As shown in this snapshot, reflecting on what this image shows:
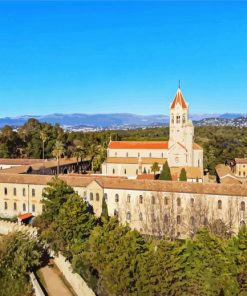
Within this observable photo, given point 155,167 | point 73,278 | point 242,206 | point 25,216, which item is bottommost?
point 73,278

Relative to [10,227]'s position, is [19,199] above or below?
above

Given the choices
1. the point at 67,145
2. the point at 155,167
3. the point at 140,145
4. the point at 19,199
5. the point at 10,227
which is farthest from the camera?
the point at 67,145

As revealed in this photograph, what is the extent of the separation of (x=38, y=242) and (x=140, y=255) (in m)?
13.1

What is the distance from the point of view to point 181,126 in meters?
68.8

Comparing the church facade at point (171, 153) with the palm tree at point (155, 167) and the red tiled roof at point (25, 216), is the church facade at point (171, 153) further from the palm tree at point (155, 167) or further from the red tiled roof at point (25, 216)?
the red tiled roof at point (25, 216)

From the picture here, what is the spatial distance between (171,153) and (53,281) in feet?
133

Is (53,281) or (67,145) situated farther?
(67,145)

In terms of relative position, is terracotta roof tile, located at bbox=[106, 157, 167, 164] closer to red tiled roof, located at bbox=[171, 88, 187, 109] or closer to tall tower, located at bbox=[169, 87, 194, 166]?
tall tower, located at bbox=[169, 87, 194, 166]

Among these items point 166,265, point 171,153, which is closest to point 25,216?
point 166,265

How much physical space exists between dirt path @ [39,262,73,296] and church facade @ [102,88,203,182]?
102 ft

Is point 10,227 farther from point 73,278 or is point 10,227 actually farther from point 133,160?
point 133,160

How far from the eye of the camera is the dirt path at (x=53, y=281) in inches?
1151

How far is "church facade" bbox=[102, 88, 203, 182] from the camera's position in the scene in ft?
222

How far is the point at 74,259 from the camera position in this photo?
3084cm
